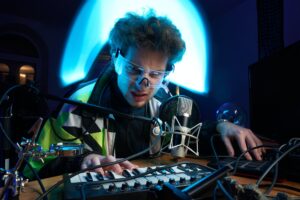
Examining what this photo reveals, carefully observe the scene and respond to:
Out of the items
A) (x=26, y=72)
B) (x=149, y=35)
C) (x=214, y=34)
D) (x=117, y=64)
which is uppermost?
(x=214, y=34)

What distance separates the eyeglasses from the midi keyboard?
17.9 inches

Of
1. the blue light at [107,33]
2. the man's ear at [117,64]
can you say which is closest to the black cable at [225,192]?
the man's ear at [117,64]

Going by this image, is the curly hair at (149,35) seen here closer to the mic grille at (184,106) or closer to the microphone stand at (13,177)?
the mic grille at (184,106)

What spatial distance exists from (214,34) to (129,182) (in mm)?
2507

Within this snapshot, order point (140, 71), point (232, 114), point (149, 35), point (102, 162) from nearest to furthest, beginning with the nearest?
point (102, 162), point (140, 71), point (149, 35), point (232, 114)

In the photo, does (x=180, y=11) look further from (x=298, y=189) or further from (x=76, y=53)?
(x=298, y=189)

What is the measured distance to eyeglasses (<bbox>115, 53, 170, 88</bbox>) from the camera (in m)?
0.96

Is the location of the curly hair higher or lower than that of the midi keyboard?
higher

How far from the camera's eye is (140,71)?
97 cm

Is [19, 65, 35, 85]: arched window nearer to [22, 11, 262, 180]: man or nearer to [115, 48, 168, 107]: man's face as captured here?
[22, 11, 262, 180]: man

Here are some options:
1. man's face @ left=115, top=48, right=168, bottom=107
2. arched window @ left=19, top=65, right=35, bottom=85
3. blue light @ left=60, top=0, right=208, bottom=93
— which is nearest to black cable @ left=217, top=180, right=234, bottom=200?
man's face @ left=115, top=48, right=168, bottom=107

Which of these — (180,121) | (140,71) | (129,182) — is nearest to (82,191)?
(129,182)

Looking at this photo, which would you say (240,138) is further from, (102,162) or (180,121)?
(102,162)

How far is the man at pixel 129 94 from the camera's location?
3.14 feet
